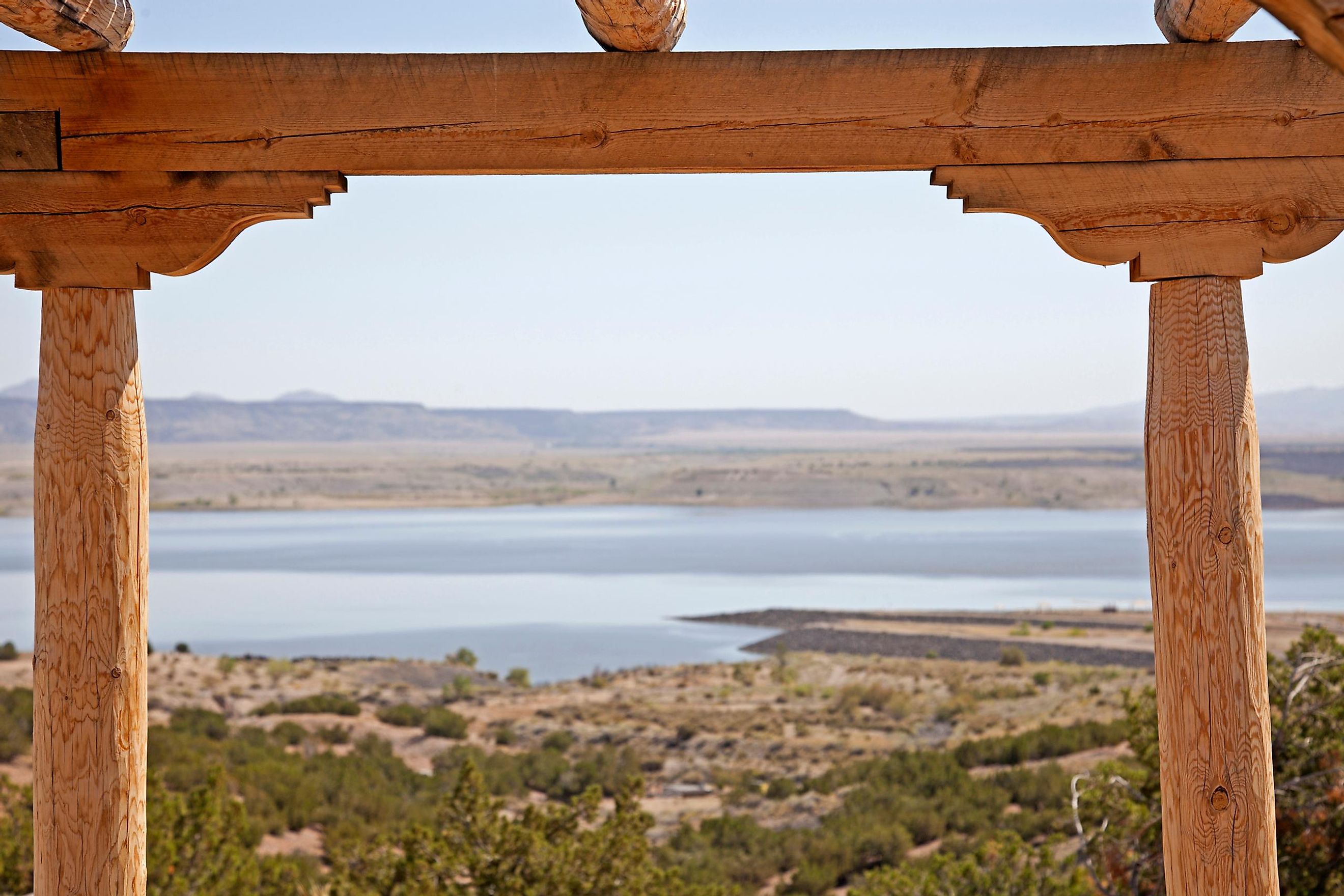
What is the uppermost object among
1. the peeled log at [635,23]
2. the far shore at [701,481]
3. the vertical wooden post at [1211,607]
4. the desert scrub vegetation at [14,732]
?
the far shore at [701,481]

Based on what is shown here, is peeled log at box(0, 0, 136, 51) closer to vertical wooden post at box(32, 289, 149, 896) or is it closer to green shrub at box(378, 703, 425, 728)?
vertical wooden post at box(32, 289, 149, 896)

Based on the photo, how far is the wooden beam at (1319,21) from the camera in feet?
3.88

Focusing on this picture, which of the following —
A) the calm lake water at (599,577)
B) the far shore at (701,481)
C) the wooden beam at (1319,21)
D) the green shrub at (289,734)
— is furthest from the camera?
the far shore at (701,481)

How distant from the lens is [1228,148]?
2.33 meters

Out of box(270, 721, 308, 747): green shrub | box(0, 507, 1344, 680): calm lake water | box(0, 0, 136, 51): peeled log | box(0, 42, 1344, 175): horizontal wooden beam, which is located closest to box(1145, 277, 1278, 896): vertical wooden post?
box(0, 42, 1344, 175): horizontal wooden beam

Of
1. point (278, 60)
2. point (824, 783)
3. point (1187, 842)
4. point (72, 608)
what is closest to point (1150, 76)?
point (1187, 842)

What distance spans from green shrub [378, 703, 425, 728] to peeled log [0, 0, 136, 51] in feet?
47.2

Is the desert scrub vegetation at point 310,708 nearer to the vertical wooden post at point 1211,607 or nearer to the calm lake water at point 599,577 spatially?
the calm lake water at point 599,577

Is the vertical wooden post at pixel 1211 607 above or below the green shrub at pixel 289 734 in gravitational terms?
above

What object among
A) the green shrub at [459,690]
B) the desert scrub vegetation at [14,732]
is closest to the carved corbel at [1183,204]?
the desert scrub vegetation at [14,732]

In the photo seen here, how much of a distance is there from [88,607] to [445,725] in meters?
13.9

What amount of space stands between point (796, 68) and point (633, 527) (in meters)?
63.2

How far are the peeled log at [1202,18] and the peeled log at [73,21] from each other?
2037 millimetres

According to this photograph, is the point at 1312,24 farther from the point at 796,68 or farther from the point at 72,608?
the point at 72,608
